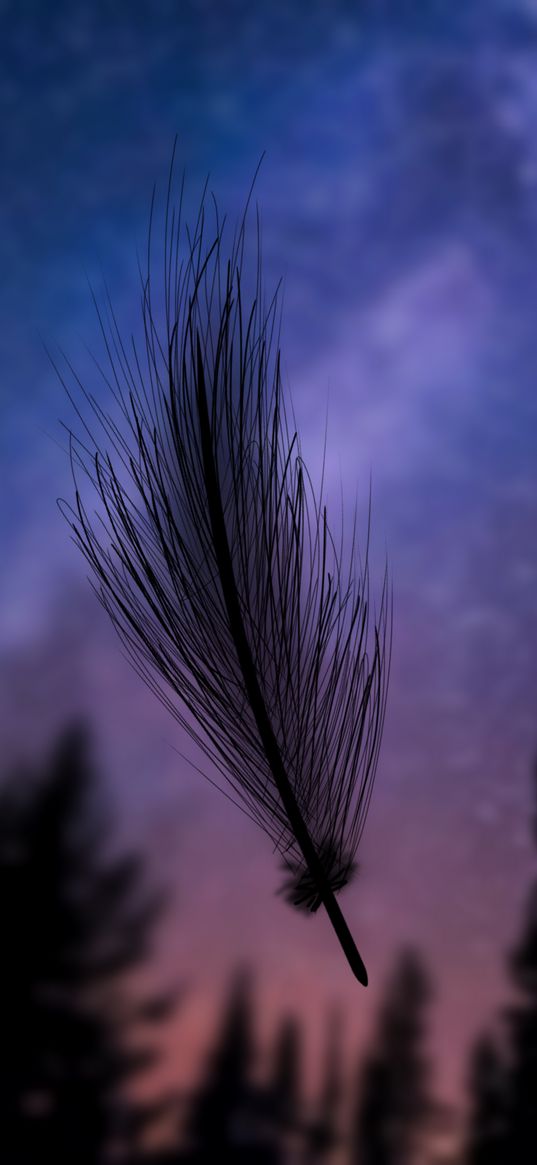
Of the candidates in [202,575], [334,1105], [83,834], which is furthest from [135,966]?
[83,834]

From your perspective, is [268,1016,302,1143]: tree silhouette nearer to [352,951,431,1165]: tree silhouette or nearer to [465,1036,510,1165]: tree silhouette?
[352,951,431,1165]: tree silhouette

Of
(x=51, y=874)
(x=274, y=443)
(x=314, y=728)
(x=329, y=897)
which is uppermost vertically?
(x=51, y=874)

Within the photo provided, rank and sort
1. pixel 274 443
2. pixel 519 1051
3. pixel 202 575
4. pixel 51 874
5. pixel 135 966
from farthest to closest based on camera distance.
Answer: pixel 51 874 < pixel 519 1051 < pixel 135 966 < pixel 274 443 < pixel 202 575

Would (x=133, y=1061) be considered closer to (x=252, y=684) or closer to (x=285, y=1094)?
(x=285, y=1094)

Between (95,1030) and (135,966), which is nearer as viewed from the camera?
(135,966)

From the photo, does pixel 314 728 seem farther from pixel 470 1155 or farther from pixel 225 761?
pixel 470 1155

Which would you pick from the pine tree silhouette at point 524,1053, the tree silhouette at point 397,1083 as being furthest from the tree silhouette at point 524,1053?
the tree silhouette at point 397,1083
